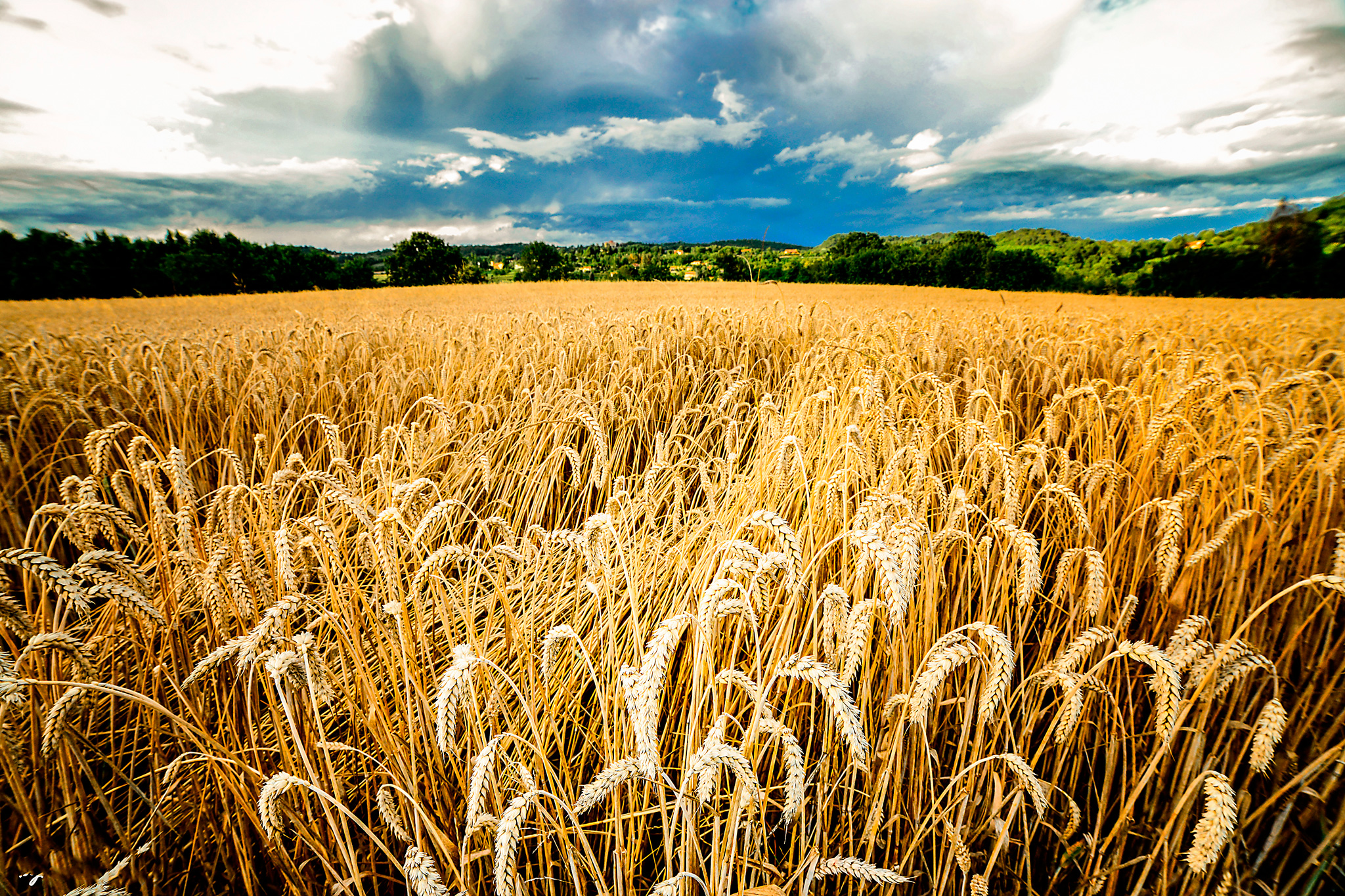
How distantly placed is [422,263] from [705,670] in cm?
6182

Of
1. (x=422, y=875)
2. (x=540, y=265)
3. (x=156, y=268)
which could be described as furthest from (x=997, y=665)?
(x=540, y=265)

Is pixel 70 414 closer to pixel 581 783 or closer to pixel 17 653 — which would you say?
pixel 17 653

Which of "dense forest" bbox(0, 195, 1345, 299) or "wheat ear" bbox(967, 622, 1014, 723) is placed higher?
"dense forest" bbox(0, 195, 1345, 299)

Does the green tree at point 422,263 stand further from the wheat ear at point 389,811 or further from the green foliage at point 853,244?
the wheat ear at point 389,811

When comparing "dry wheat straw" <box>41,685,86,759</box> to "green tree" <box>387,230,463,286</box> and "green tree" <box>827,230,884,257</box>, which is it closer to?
"green tree" <box>827,230,884,257</box>

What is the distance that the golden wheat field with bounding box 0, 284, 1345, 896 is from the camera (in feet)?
2.97

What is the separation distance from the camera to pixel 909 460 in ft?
6.33

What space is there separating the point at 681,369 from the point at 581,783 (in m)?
2.60

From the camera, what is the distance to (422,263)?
175ft

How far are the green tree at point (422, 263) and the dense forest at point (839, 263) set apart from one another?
0.46ft

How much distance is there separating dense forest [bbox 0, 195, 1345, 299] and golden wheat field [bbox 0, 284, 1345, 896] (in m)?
6.28

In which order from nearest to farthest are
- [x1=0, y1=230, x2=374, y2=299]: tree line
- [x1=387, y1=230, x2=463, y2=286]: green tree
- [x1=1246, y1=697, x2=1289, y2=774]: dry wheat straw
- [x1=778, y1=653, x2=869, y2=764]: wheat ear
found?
[x1=778, y1=653, x2=869, y2=764]: wheat ear, [x1=1246, y1=697, x2=1289, y2=774]: dry wheat straw, [x1=0, y1=230, x2=374, y2=299]: tree line, [x1=387, y1=230, x2=463, y2=286]: green tree

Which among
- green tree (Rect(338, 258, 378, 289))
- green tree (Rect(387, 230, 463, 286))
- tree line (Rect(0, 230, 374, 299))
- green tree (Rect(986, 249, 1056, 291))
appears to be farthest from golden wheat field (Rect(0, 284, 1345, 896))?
green tree (Rect(387, 230, 463, 286))

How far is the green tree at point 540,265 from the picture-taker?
5306cm
